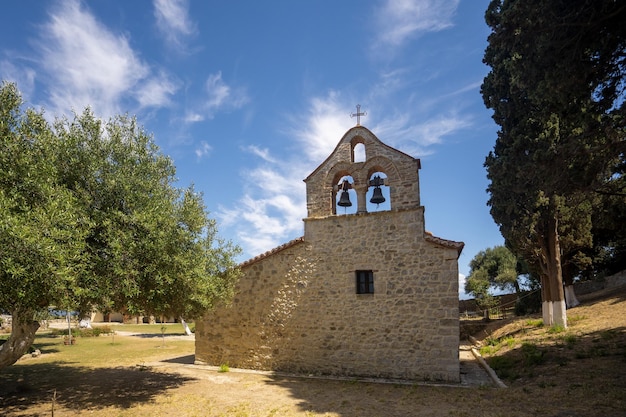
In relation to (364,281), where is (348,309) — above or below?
below

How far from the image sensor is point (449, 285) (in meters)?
11.6

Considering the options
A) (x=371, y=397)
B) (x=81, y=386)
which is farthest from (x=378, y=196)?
(x=81, y=386)

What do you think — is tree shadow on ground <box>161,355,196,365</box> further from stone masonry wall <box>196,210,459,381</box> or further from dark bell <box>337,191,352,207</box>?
dark bell <box>337,191,352,207</box>

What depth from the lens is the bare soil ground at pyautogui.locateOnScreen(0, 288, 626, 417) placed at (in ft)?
28.7

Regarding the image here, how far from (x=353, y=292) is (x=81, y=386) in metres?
9.22

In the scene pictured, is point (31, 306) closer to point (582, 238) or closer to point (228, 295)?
point (228, 295)

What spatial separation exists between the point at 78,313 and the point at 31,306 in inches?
69.4

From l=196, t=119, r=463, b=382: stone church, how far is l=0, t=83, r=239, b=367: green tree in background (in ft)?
11.3

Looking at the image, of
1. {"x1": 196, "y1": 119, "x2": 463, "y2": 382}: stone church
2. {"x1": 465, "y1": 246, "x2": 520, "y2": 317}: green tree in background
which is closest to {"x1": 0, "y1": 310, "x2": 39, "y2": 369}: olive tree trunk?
{"x1": 196, "y1": 119, "x2": 463, "y2": 382}: stone church

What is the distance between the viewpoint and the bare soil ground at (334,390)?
28.7 feet

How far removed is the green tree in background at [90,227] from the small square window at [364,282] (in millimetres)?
4914

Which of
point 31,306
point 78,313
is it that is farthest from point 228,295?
point 31,306

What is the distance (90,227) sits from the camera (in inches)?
317

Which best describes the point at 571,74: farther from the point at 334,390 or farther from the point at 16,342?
the point at 16,342
